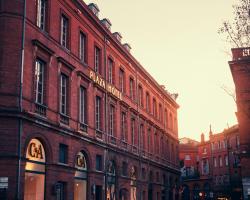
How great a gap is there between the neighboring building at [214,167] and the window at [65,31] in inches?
1545

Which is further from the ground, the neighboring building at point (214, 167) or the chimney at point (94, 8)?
the chimney at point (94, 8)

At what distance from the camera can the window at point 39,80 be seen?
67.7 ft

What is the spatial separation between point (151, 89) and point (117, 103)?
1176 cm

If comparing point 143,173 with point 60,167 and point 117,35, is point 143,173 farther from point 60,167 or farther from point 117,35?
point 60,167

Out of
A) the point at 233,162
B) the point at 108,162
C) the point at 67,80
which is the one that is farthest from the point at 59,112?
the point at 233,162

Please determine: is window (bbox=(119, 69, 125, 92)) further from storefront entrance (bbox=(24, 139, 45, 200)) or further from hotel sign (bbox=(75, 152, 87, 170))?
storefront entrance (bbox=(24, 139, 45, 200))

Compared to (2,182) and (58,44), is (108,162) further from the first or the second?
(2,182)

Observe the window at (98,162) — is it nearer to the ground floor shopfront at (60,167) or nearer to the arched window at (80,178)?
the ground floor shopfront at (60,167)

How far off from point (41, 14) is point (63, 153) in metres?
7.68

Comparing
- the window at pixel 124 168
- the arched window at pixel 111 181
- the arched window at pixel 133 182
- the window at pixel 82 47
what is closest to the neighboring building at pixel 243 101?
the arched window at pixel 133 182

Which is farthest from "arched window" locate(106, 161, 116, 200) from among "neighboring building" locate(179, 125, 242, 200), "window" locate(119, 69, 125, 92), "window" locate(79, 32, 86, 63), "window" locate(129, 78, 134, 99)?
"neighboring building" locate(179, 125, 242, 200)

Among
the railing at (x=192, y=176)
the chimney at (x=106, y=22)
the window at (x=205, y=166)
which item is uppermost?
the chimney at (x=106, y=22)

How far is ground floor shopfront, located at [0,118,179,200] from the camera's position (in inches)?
705

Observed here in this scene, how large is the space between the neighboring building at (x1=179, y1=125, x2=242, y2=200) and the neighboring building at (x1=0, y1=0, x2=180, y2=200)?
28199 mm
